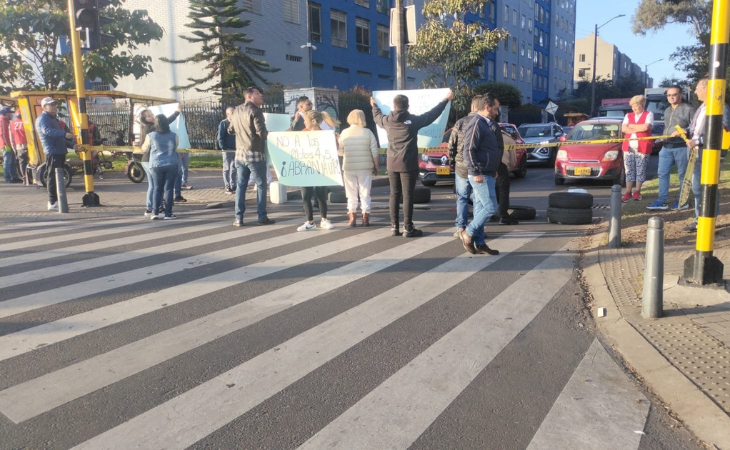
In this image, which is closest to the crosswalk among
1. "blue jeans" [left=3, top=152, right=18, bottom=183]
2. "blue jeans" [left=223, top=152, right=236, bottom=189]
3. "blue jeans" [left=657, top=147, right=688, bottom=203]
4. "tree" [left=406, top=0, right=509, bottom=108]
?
"blue jeans" [left=657, top=147, right=688, bottom=203]

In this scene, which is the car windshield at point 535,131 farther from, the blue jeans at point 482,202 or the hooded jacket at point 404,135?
the blue jeans at point 482,202

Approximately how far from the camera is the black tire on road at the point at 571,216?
350 inches

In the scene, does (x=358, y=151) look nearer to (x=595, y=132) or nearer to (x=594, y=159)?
(x=594, y=159)

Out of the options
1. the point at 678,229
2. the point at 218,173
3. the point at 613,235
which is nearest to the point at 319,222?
the point at 613,235

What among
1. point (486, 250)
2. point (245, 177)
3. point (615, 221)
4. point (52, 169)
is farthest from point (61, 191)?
point (615, 221)

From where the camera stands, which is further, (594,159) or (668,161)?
(594,159)

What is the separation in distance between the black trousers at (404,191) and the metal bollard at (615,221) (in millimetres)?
2469

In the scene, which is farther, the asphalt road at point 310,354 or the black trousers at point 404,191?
the black trousers at point 404,191

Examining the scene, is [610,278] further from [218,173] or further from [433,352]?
[218,173]

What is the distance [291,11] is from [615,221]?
28598 mm

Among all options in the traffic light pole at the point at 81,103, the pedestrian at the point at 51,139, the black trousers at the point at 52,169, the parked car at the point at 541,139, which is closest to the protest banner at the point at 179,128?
the traffic light pole at the point at 81,103

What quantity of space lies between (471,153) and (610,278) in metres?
1.98

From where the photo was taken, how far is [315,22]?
34.1 m

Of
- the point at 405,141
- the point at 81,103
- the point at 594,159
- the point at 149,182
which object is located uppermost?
the point at 81,103
